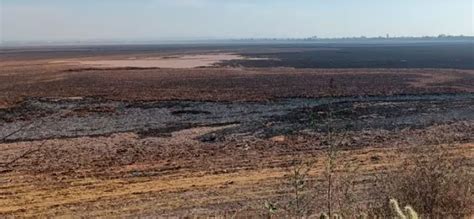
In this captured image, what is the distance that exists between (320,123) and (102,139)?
9351 millimetres

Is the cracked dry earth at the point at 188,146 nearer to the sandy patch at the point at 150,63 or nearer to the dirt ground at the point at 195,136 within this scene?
the dirt ground at the point at 195,136

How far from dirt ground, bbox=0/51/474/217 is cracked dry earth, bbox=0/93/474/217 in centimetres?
5

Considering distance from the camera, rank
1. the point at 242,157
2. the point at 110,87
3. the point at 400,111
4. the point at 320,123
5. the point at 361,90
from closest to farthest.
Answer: the point at 242,157 → the point at 320,123 → the point at 400,111 → the point at 361,90 → the point at 110,87

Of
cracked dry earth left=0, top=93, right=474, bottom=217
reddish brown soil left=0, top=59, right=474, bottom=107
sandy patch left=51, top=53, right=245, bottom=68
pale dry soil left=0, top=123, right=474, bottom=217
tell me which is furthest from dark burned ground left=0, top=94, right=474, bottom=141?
sandy patch left=51, top=53, right=245, bottom=68

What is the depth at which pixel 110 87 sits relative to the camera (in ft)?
153

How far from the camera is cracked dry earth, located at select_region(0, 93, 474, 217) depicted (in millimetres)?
14742

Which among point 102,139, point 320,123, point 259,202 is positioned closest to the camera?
point 259,202

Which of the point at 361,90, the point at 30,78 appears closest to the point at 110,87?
the point at 30,78

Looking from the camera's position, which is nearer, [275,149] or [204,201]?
[204,201]

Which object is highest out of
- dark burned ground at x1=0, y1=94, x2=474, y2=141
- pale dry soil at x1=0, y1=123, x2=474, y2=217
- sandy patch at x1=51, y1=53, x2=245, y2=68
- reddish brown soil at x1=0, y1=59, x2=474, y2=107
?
pale dry soil at x1=0, y1=123, x2=474, y2=217

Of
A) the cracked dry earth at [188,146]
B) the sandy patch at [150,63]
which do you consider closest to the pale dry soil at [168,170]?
the cracked dry earth at [188,146]

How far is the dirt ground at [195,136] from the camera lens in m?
15.0

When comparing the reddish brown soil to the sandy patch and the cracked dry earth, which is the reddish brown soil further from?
the sandy patch

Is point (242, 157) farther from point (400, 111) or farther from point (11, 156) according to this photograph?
point (400, 111)
